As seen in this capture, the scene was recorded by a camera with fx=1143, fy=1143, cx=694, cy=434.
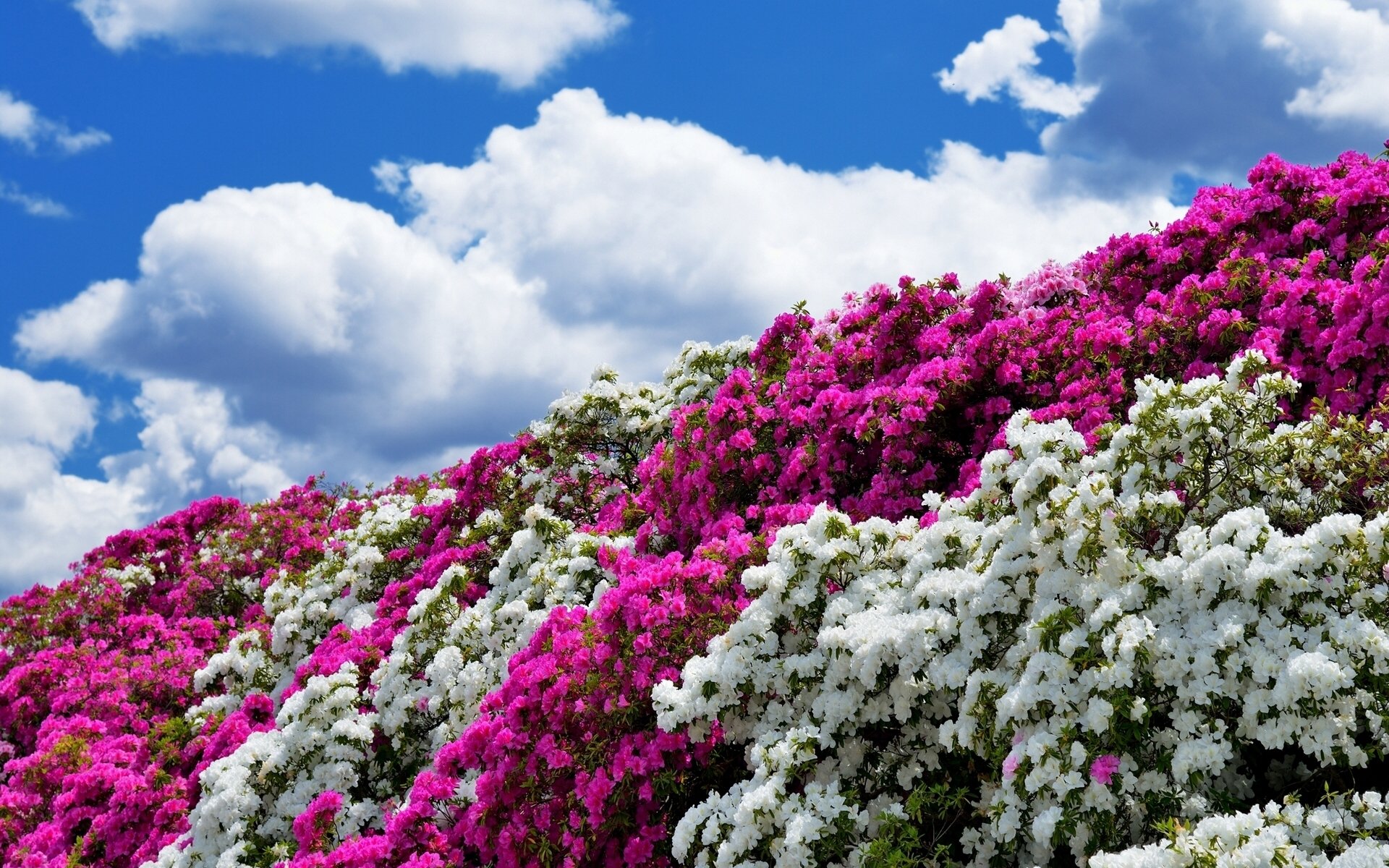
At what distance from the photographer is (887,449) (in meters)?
9.96

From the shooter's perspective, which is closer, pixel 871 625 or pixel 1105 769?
pixel 1105 769

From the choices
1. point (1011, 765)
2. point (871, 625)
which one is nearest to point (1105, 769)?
point (1011, 765)

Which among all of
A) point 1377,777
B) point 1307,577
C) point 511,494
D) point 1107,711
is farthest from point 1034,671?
point 511,494

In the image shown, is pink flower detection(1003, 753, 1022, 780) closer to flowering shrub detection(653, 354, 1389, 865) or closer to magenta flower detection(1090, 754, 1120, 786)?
flowering shrub detection(653, 354, 1389, 865)

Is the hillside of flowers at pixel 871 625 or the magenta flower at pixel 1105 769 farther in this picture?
the hillside of flowers at pixel 871 625

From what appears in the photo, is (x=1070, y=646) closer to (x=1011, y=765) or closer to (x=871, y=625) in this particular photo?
(x=1011, y=765)

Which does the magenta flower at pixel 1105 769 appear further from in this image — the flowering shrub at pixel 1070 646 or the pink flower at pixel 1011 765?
the pink flower at pixel 1011 765

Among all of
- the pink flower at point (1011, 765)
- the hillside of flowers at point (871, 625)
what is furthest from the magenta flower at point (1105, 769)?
the pink flower at point (1011, 765)

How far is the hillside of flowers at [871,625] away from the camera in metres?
5.52

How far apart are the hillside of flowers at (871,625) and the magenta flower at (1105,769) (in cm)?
1

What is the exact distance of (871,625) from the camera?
654cm

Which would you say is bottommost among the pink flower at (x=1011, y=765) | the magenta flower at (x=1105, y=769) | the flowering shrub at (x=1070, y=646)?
the magenta flower at (x=1105, y=769)

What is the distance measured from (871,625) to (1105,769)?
1536 mm

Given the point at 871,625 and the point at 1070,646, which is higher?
the point at 871,625
